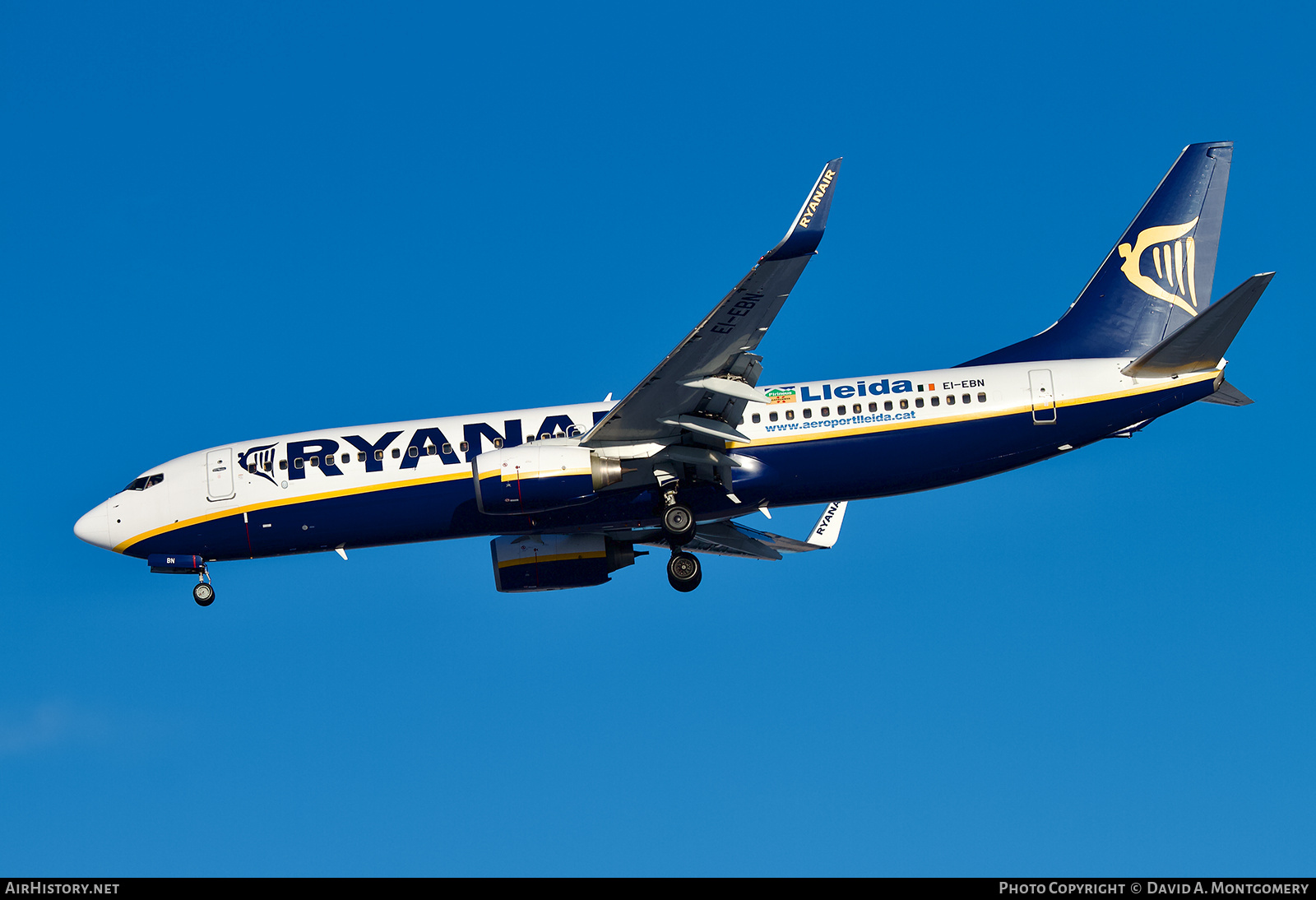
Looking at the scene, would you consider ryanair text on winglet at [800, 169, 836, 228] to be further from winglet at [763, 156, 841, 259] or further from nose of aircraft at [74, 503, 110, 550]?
nose of aircraft at [74, 503, 110, 550]

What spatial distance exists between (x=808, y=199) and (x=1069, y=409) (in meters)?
10.1

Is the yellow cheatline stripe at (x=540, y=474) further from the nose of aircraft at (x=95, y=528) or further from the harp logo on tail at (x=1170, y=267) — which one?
the harp logo on tail at (x=1170, y=267)

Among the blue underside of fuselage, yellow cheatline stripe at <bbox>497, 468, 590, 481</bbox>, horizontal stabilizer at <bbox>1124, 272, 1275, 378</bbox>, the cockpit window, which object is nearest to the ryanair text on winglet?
the blue underside of fuselage

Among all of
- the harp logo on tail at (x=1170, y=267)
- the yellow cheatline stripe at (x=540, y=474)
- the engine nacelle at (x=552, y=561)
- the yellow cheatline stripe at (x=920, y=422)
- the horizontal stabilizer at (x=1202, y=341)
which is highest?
the harp logo on tail at (x=1170, y=267)

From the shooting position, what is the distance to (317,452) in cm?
3023

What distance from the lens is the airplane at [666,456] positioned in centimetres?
2809

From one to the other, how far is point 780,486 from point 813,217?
834 cm

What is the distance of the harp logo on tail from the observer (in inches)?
1277

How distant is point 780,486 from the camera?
29344 mm

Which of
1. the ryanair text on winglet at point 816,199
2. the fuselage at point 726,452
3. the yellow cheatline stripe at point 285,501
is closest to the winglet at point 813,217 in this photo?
the ryanair text on winglet at point 816,199

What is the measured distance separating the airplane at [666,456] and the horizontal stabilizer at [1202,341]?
5cm

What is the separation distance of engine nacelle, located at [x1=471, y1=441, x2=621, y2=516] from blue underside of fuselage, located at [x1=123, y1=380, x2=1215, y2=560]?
3.69ft

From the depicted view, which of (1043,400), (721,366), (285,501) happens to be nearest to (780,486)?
(721,366)
